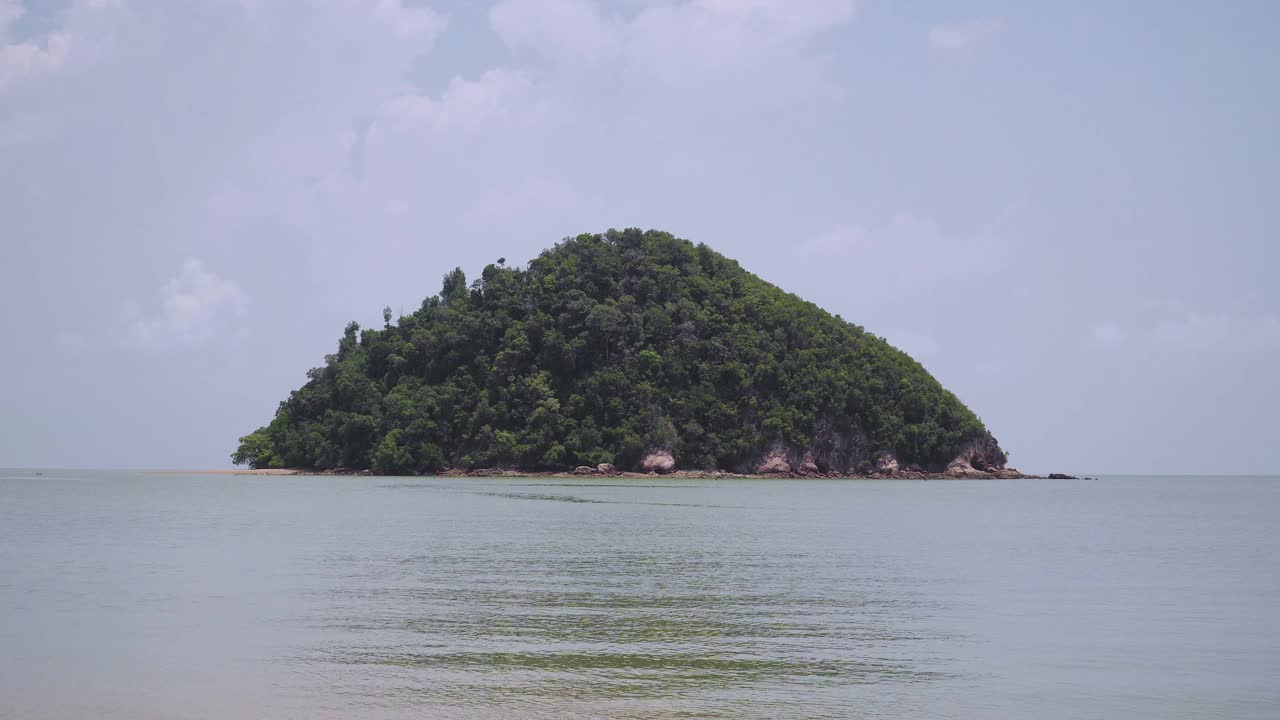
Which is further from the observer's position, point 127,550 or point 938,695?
point 127,550

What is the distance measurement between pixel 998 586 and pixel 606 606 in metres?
9.17

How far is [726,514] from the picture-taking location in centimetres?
4534

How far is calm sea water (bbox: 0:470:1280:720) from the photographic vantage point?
11242 millimetres

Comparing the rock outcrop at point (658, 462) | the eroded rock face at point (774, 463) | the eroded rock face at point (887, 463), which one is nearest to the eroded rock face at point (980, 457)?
the eroded rock face at point (887, 463)

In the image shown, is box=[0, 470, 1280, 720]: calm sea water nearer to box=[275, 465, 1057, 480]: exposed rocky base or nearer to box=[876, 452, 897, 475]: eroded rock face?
box=[275, 465, 1057, 480]: exposed rocky base

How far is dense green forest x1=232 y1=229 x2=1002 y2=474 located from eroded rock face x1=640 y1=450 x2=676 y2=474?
3.02 feet

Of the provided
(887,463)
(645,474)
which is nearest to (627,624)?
(645,474)

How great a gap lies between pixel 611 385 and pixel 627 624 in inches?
3396

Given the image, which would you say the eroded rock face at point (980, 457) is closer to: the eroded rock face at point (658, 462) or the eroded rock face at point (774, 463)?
the eroded rock face at point (774, 463)

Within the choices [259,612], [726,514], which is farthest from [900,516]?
[259,612]

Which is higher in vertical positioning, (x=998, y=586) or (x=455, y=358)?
(x=455, y=358)

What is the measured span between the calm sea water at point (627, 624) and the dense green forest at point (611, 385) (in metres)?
66.9

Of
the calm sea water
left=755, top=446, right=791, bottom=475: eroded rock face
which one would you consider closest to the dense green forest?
left=755, top=446, right=791, bottom=475: eroded rock face

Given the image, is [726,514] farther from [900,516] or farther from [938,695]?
[938,695]
